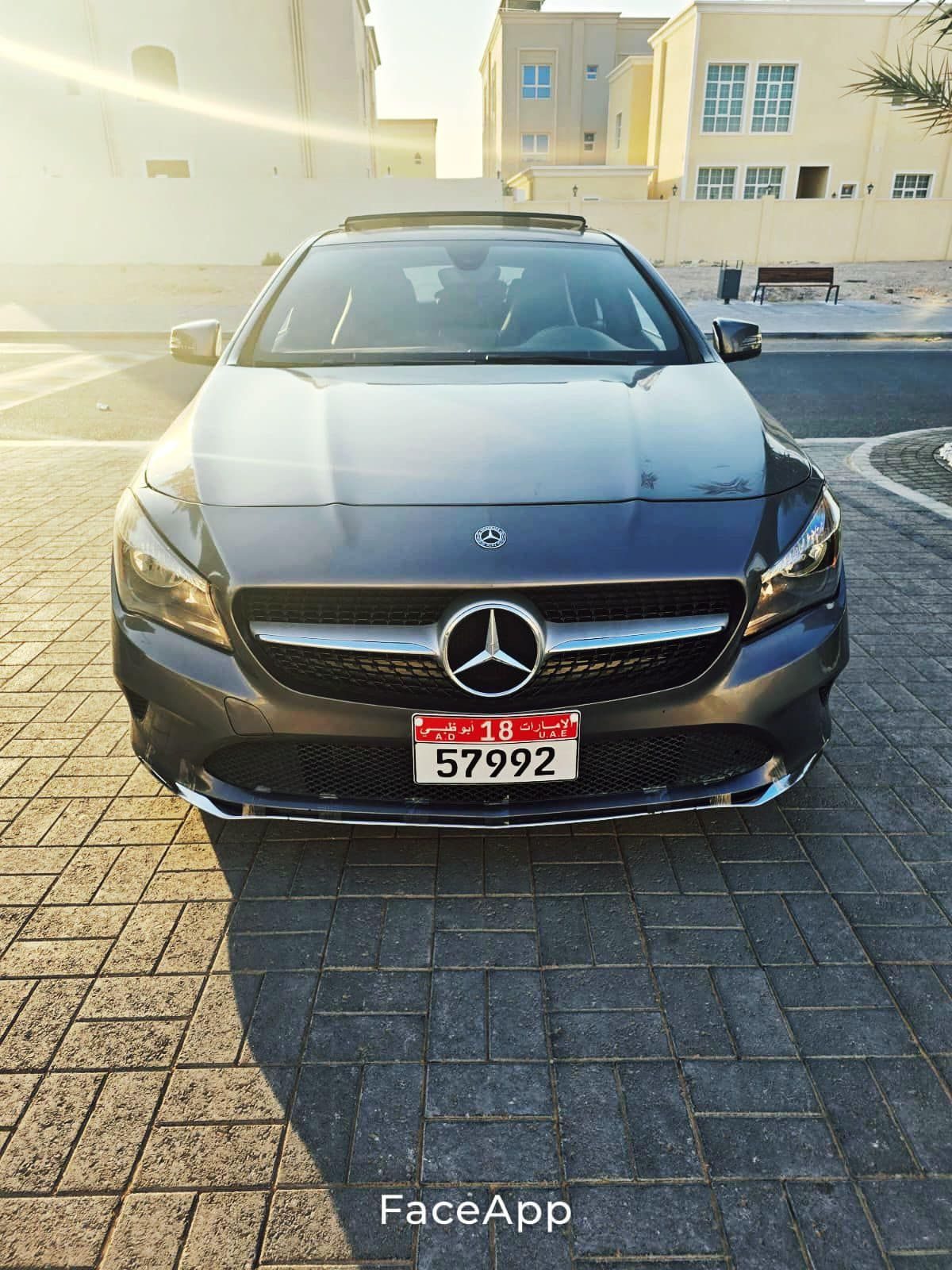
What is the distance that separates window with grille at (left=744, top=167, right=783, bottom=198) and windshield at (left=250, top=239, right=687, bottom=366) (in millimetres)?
37767

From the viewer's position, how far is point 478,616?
89.1 inches

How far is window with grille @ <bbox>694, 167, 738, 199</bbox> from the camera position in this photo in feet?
120

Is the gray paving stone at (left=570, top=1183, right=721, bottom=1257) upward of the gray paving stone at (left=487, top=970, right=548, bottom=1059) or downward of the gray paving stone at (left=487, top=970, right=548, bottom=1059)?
upward

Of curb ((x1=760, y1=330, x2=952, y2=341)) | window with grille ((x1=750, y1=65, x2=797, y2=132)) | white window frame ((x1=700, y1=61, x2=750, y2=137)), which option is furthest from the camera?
window with grille ((x1=750, y1=65, x2=797, y2=132))

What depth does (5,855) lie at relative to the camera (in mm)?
2801

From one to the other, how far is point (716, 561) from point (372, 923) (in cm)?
129

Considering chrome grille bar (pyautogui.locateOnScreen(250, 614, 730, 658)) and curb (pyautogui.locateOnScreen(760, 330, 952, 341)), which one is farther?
curb (pyautogui.locateOnScreen(760, 330, 952, 341))

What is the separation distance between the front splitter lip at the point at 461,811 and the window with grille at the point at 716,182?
39160mm

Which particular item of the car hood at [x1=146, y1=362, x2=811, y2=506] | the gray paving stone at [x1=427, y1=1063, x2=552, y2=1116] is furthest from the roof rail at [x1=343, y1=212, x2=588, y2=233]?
the gray paving stone at [x1=427, y1=1063, x2=552, y2=1116]

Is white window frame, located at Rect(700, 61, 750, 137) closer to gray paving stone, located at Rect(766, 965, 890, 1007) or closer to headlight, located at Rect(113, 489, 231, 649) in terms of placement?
headlight, located at Rect(113, 489, 231, 649)

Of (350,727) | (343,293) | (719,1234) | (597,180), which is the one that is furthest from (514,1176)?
(597,180)

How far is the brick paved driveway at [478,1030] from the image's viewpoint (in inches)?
68.9

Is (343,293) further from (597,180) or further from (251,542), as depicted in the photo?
(597,180)

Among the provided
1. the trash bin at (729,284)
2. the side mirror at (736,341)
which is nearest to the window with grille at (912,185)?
the trash bin at (729,284)
